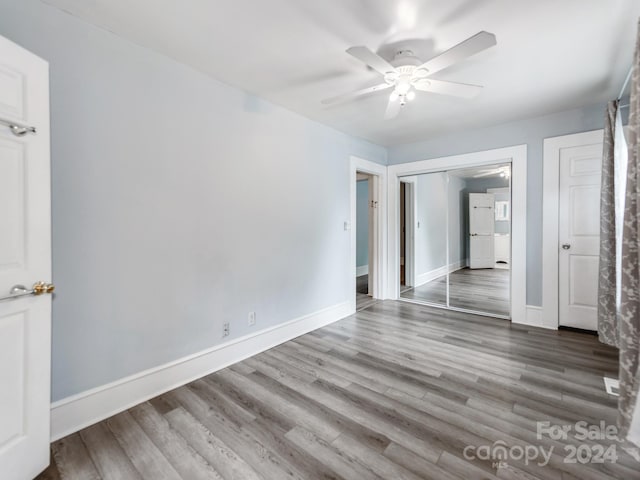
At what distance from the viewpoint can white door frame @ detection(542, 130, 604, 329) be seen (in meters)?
3.29

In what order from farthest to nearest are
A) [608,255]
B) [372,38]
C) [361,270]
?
[361,270] → [608,255] → [372,38]

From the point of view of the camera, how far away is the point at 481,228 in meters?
5.37

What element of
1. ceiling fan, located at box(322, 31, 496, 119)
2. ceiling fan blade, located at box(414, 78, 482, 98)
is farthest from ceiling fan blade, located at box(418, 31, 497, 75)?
ceiling fan blade, located at box(414, 78, 482, 98)

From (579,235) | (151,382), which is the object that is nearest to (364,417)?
(151,382)

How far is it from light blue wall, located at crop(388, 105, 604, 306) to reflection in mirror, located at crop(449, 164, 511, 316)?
1388 millimetres

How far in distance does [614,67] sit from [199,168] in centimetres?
342

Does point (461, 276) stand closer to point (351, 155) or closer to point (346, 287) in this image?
point (346, 287)

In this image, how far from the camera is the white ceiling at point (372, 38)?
1.66 meters

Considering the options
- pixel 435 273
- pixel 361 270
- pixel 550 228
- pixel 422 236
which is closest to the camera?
pixel 550 228

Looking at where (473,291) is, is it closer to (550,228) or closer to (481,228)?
(481,228)

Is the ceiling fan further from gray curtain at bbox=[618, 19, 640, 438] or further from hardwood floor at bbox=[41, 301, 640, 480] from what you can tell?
hardwood floor at bbox=[41, 301, 640, 480]

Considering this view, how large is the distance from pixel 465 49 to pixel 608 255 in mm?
2082

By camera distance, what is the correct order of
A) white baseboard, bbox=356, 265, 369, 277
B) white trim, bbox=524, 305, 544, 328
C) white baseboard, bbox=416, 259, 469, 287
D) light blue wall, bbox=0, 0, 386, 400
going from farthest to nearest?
white baseboard, bbox=356, 265, 369, 277, white baseboard, bbox=416, 259, 469, 287, white trim, bbox=524, 305, 544, 328, light blue wall, bbox=0, 0, 386, 400

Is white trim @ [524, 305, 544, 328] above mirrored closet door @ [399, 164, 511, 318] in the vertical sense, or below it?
below
